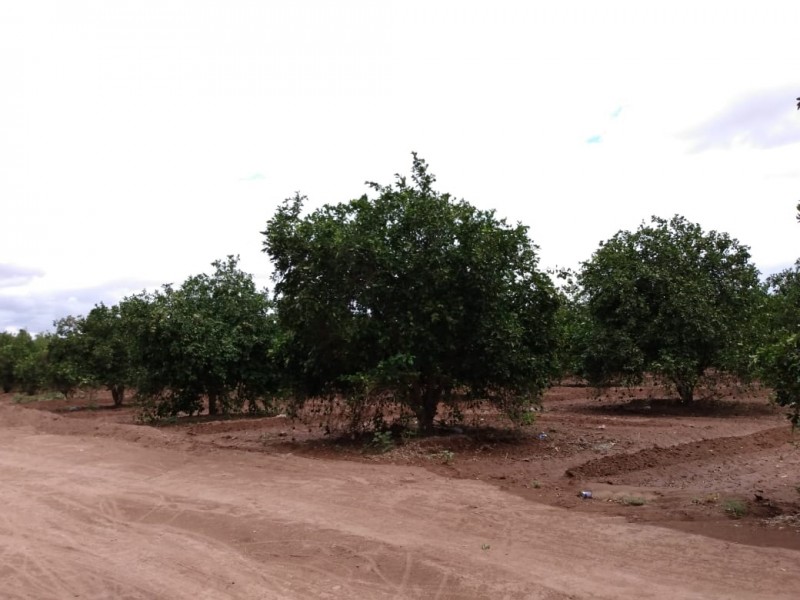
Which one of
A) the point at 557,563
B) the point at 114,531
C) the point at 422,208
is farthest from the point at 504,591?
the point at 422,208

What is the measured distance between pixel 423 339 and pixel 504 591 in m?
6.96

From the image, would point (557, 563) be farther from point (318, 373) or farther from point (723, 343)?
point (723, 343)

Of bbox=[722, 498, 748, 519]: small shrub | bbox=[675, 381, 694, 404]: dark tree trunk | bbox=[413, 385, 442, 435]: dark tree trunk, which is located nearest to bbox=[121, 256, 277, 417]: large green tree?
bbox=[413, 385, 442, 435]: dark tree trunk

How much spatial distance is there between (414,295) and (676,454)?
573 centimetres

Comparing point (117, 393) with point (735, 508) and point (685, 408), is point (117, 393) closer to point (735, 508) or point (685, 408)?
point (685, 408)

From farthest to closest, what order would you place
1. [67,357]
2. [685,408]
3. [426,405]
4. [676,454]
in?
1. [67,357]
2. [685,408]
3. [426,405]
4. [676,454]

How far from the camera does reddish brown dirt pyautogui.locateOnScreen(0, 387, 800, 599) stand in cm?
547

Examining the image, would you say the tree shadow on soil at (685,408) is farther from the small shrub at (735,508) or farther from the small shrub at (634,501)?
the small shrub at (735,508)

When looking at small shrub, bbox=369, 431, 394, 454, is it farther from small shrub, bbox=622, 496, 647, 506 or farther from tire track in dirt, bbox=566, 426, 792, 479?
small shrub, bbox=622, 496, 647, 506

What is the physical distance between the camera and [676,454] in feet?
38.4

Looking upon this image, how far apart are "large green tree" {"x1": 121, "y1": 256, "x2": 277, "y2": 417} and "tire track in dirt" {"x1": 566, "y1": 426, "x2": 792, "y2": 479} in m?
11.2

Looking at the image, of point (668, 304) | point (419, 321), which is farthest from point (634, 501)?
point (668, 304)

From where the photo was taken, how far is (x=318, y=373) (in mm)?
13094

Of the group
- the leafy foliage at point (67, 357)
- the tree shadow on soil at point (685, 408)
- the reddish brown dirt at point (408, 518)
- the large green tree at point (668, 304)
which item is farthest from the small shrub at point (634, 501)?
the leafy foliage at point (67, 357)
